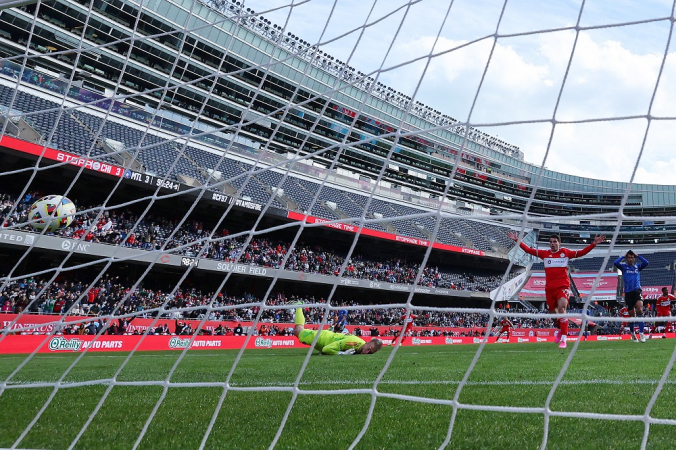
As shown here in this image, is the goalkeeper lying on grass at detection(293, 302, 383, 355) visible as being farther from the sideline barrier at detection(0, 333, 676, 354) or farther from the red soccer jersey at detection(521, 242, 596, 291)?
the sideline barrier at detection(0, 333, 676, 354)

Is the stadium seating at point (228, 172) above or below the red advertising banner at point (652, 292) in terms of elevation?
below

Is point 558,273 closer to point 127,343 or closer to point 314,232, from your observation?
point 127,343

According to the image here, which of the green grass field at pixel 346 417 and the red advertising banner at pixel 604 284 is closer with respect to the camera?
the green grass field at pixel 346 417

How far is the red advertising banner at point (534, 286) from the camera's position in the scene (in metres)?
26.2

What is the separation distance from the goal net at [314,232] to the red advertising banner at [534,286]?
0.13 metres

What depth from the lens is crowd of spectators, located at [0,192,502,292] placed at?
48.3 feet

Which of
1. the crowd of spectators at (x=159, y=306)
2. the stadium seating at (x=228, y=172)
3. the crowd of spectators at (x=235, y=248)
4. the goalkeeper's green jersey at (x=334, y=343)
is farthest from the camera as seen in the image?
the stadium seating at (x=228, y=172)

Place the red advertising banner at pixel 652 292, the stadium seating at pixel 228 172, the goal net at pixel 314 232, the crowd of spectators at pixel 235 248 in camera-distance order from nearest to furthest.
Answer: the goal net at pixel 314 232, the crowd of spectators at pixel 235 248, the stadium seating at pixel 228 172, the red advertising banner at pixel 652 292

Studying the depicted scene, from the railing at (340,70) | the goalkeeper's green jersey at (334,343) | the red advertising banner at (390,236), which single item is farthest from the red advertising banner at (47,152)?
the railing at (340,70)

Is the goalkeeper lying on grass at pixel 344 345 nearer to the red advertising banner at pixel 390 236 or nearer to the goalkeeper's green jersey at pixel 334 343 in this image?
the goalkeeper's green jersey at pixel 334 343

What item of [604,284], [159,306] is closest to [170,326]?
[159,306]

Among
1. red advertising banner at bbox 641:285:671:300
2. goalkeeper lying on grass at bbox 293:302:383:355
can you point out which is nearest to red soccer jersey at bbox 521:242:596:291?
goalkeeper lying on grass at bbox 293:302:383:355

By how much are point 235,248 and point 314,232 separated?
187 inches

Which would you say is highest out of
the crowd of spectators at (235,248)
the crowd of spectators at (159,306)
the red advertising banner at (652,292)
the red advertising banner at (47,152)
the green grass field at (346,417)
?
the red advertising banner at (652,292)
